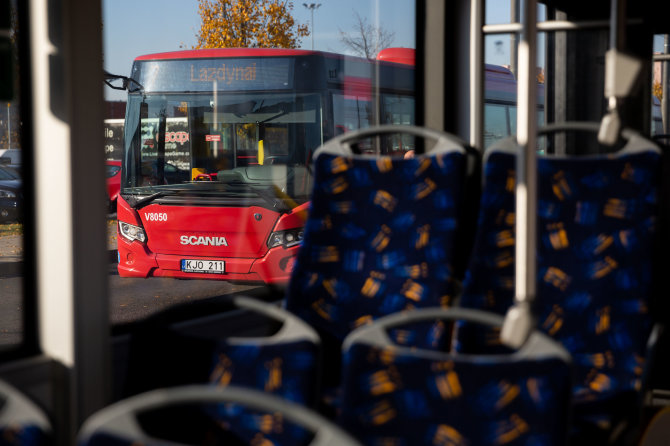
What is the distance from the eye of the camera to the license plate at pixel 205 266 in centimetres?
613

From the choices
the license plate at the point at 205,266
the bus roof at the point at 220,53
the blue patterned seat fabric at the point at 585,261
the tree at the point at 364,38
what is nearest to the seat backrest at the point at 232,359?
the blue patterned seat fabric at the point at 585,261

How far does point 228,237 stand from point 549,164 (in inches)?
169

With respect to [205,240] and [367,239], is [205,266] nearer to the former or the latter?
[205,240]

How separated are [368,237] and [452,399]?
0.76 m

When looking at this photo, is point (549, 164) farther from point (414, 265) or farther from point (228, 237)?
point (228, 237)

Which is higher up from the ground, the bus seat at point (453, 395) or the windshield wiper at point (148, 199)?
the windshield wiper at point (148, 199)

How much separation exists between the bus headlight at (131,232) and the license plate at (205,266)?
0.41m

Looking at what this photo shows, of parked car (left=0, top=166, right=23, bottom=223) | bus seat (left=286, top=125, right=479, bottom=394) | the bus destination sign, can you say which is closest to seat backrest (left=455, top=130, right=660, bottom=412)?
bus seat (left=286, top=125, right=479, bottom=394)

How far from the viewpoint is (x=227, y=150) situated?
19.3 ft

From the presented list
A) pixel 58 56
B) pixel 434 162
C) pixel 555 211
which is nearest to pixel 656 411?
pixel 555 211

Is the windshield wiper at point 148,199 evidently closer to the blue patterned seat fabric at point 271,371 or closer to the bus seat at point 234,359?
the bus seat at point 234,359

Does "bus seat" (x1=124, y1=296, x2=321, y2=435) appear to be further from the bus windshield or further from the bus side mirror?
the bus windshield

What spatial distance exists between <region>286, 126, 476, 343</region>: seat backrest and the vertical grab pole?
2.30 feet

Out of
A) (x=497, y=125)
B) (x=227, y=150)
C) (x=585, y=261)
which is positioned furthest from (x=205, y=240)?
(x=585, y=261)
